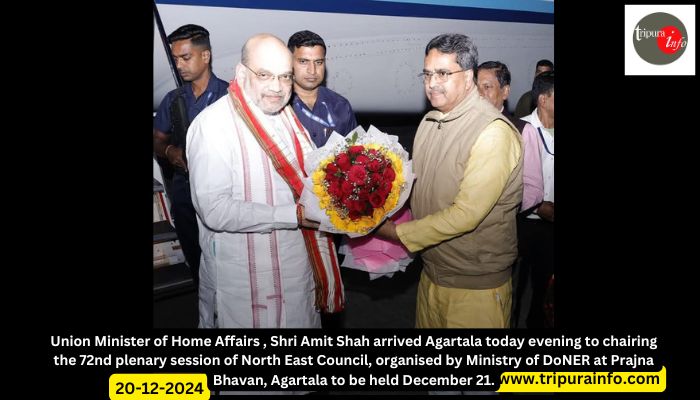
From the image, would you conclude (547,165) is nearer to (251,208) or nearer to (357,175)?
(357,175)

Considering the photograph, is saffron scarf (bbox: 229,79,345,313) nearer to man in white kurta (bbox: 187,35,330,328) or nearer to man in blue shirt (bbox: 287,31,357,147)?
man in white kurta (bbox: 187,35,330,328)

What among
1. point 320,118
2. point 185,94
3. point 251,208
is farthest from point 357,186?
point 185,94

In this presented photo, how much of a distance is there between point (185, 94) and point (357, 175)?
4.20ft

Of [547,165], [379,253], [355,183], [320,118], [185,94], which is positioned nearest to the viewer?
[355,183]

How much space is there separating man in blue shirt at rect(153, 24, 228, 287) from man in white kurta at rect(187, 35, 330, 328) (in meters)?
0.45

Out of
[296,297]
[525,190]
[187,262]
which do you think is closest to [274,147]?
[296,297]

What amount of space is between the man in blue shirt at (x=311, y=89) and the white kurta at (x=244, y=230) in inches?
16.3

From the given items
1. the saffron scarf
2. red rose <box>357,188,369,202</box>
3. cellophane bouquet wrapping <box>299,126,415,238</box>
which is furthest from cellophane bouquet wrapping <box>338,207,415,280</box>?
red rose <box>357,188,369,202</box>

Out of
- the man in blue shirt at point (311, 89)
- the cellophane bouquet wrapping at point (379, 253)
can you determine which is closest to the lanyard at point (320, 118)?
the man in blue shirt at point (311, 89)

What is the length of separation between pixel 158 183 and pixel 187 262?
64cm

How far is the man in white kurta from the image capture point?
2150mm

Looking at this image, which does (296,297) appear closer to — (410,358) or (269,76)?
(410,358)

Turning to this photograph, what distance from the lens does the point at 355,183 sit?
2.08m

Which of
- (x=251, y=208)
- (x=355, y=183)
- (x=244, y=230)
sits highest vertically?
(x=355, y=183)
